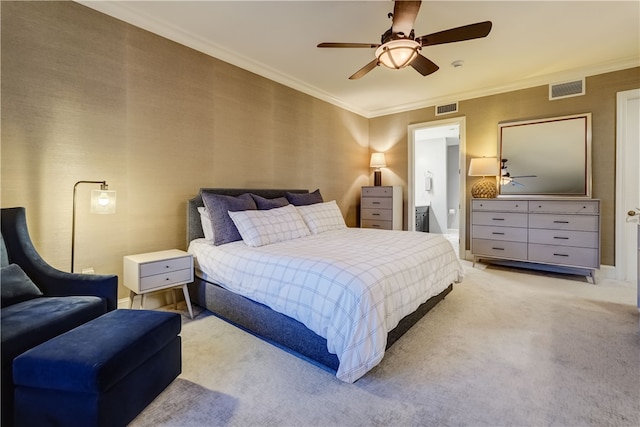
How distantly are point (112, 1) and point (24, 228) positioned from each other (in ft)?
6.47

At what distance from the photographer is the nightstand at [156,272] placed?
2.39 metres

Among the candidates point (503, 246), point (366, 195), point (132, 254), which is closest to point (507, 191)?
point (503, 246)

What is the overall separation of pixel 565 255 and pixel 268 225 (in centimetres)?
371

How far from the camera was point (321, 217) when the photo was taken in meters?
3.62

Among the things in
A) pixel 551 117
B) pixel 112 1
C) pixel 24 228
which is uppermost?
pixel 112 1

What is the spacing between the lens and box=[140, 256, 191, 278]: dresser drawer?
2.40 meters

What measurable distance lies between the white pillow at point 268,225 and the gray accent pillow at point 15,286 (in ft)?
4.74

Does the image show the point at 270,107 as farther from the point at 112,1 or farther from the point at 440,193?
the point at 440,193

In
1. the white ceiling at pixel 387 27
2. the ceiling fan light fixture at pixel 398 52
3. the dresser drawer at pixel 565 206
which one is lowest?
the dresser drawer at pixel 565 206

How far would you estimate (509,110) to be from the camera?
4.51m

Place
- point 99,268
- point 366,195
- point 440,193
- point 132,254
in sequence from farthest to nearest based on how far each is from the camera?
point 440,193
point 366,195
point 132,254
point 99,268

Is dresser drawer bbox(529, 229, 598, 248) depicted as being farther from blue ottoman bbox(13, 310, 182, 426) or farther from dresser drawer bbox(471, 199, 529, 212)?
blue ottoman bbox(13, 310, 182, 426)

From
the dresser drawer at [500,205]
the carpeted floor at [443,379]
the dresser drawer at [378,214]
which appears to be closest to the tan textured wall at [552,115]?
the dresser drawer at [500,205]

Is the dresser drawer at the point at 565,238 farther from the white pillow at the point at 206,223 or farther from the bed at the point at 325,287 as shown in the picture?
the white pillow at the point at 206,223
